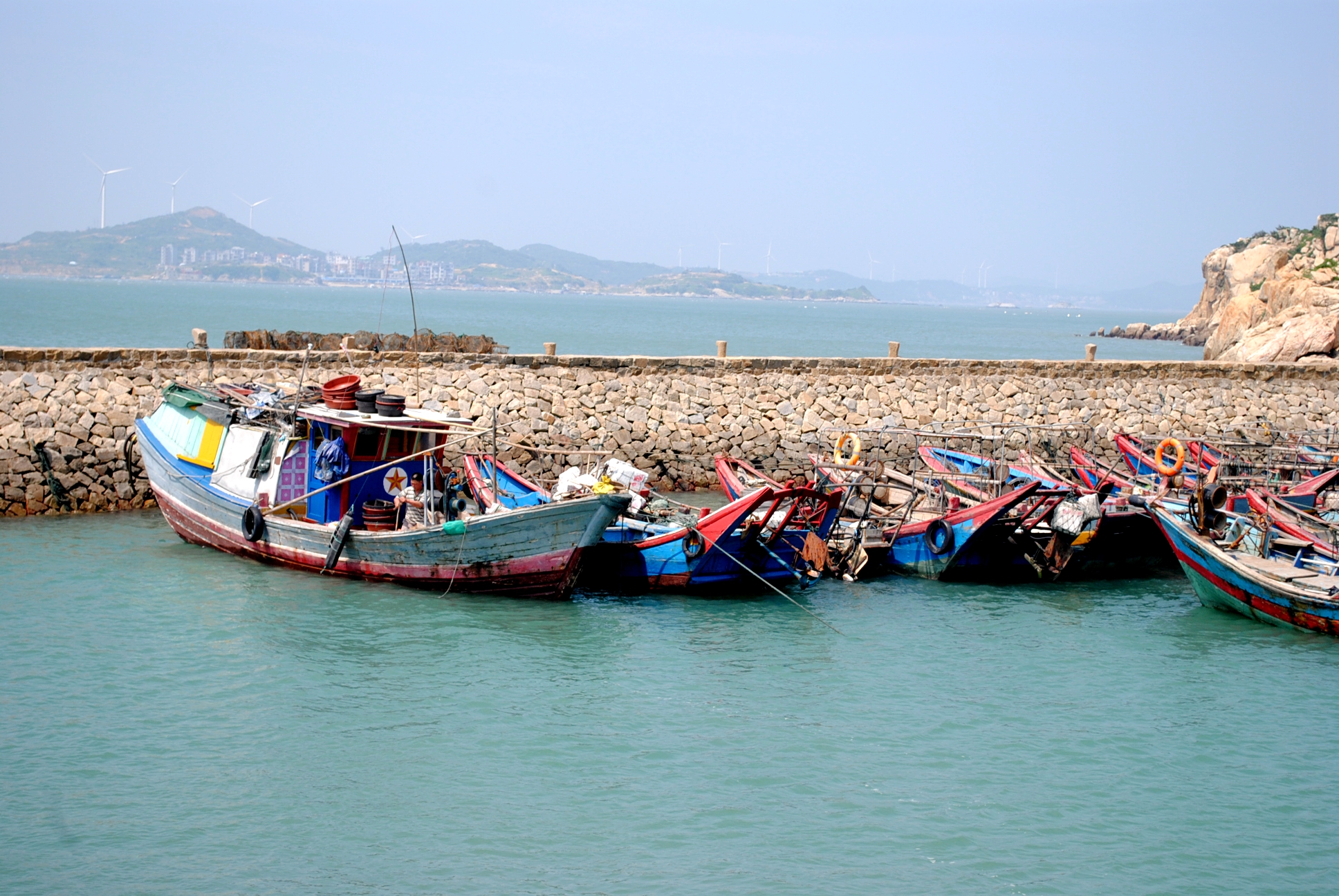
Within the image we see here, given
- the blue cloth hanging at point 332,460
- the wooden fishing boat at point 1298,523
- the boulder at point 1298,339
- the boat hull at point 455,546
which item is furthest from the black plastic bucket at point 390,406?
the boulder at point 1298,339

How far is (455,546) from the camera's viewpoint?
48.9ft

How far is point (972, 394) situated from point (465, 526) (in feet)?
49.5

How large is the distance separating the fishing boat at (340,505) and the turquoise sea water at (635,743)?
45 cm

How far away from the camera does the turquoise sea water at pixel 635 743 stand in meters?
9.14

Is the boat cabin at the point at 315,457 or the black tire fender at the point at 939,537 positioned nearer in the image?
the boat cabin at the point at 315,457

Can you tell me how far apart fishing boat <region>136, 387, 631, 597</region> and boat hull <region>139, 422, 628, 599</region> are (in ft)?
0.05

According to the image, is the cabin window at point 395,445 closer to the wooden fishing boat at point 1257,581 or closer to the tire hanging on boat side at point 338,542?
the tire hanging on boat side at point 338,542

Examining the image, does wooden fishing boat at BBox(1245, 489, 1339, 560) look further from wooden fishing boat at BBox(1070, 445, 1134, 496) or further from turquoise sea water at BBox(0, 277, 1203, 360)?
turquoise sea water at BBox(0, 277, 1203, 360)

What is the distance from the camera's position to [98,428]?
64.1 ft

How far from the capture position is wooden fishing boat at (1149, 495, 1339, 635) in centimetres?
1484

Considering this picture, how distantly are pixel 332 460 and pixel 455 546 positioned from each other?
7.61 feet

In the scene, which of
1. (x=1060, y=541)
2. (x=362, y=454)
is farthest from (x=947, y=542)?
(x=362, y=454)

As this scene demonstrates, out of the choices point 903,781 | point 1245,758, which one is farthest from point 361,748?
point 1245,758

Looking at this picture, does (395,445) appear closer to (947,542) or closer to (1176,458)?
(947,542)
